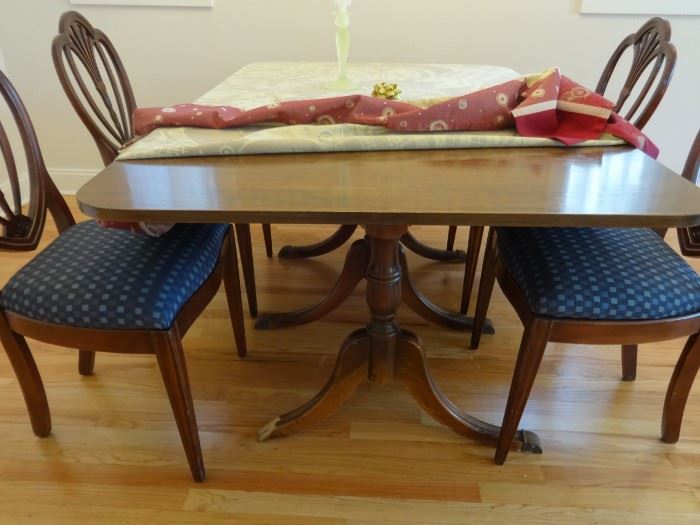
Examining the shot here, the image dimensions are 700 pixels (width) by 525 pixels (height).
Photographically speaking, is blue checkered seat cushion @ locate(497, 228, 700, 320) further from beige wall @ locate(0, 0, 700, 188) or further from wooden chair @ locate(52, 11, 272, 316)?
beige wall @ locate(0, 0, 700, 188)

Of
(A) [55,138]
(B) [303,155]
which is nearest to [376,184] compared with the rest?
(B) [303,155]

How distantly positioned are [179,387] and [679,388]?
1.11m

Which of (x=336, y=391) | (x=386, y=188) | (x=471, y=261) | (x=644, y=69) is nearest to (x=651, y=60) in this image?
(x=644, y=69)

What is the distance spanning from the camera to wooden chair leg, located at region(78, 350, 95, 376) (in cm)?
147

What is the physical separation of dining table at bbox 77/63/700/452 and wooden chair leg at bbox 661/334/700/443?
1.04 feet

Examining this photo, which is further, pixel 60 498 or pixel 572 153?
pixel 60 498

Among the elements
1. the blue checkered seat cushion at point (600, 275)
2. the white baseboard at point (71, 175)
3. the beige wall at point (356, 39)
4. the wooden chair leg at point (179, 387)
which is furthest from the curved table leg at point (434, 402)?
the white baseboard at point (71, 175)

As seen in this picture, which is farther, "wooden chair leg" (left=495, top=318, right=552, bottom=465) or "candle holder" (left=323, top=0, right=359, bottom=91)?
"candle holder" (left=323, top=0, right=359, bottom=91)

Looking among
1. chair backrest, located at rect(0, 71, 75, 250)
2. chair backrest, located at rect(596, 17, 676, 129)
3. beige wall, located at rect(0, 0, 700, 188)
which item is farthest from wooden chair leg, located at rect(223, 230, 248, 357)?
beige wall, located at rect(0, 0, 700, 188)

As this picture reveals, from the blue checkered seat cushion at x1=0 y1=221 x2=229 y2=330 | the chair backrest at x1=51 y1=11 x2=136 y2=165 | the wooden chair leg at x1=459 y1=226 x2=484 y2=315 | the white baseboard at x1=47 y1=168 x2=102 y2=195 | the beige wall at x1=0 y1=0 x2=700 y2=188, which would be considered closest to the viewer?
the blue checkered seat cushion at x1=0 y1=221 x2=229 y2=330

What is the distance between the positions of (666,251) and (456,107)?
0.58 meters

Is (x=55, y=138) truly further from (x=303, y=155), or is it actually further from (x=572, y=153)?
(x=572, y=153)

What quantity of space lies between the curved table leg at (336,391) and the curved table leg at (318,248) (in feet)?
2.79

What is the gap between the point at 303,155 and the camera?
3.11ft
